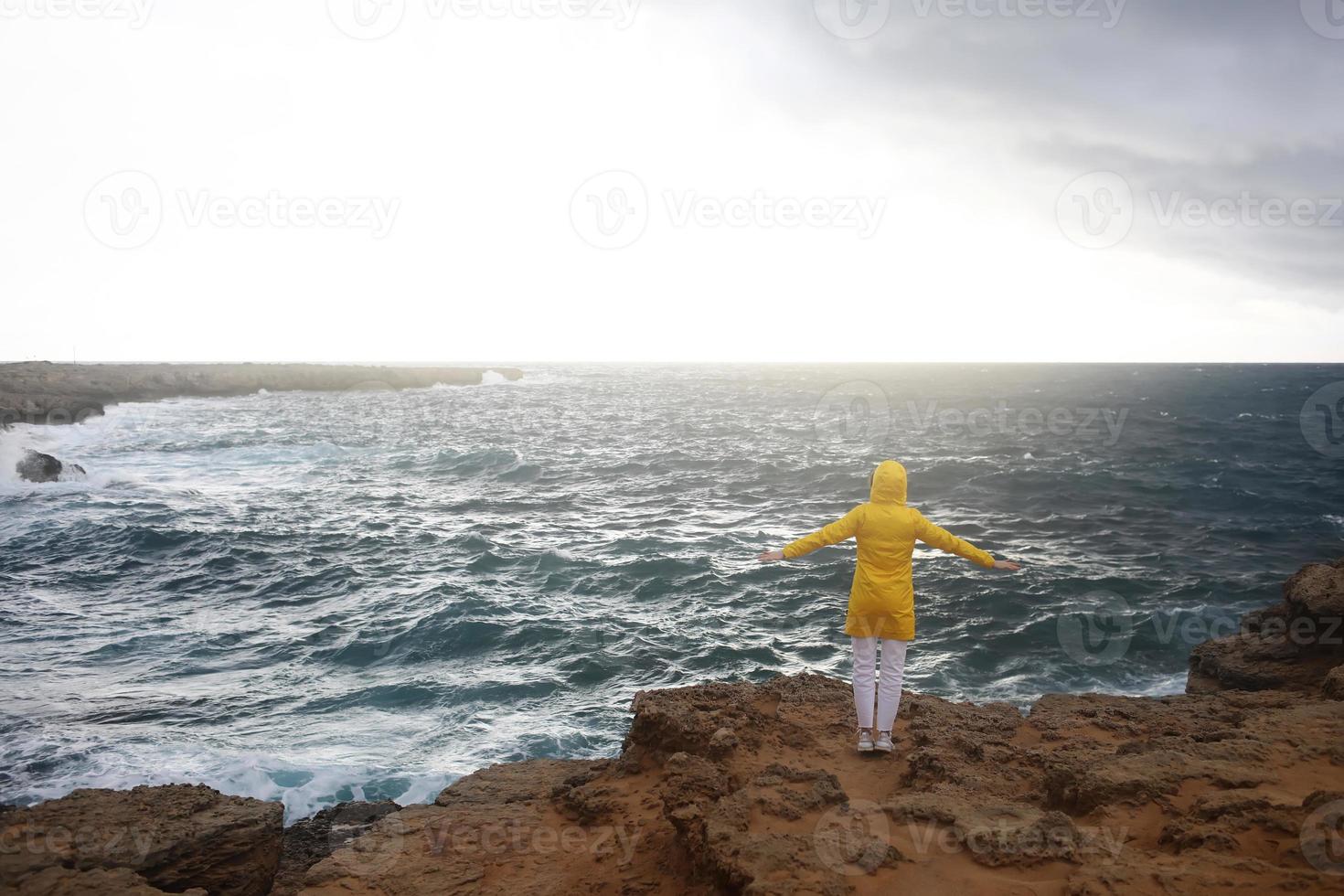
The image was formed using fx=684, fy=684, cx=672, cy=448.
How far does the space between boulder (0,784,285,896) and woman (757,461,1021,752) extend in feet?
13.8

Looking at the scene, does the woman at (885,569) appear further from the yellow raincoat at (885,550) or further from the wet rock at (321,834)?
the wet rock at (321,834)

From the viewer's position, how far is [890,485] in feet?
16.8

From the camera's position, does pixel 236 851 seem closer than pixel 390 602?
Yes

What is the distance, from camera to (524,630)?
11281 millimetres

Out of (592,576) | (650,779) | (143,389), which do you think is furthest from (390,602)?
(143,389)

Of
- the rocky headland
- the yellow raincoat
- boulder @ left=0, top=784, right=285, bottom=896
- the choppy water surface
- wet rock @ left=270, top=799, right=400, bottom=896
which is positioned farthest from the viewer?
the choppy water surface

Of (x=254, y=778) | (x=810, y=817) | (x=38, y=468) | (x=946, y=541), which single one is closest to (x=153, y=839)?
(x=254, y=778)

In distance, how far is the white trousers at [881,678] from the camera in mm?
5156

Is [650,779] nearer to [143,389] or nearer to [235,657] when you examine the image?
[235,657]

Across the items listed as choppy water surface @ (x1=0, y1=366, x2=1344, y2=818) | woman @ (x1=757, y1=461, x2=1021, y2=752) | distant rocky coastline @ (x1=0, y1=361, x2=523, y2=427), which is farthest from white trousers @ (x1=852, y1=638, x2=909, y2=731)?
distant rocky coastline @ (x1=0, y1=361, x2=523, y2=427)

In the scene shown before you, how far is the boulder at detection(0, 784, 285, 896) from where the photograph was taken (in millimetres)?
4160

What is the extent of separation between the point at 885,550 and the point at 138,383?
77.0 m

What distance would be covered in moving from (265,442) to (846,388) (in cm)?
7800

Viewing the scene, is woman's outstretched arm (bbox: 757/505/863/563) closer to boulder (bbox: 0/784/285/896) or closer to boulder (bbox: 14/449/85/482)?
boulder (bbox: 0/784/285/896)
